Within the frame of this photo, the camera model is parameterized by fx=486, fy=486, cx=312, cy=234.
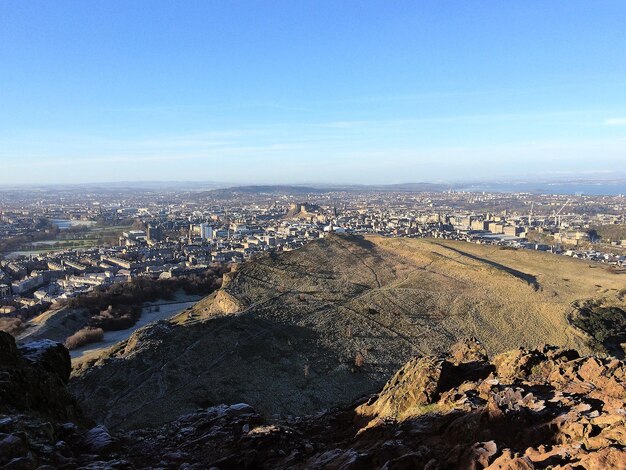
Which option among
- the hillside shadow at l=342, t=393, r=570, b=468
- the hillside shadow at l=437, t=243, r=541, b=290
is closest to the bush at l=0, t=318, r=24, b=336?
the hillside shadow at l=342, t=393, r=570, b=468

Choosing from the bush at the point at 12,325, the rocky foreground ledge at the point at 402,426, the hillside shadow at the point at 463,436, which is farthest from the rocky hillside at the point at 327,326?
the bush at the point at 12,325

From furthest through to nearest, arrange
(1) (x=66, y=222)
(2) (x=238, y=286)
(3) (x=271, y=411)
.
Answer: (1) (x=66, y=222), (2) (x=238, y=286), (3) (x=271, y=411)

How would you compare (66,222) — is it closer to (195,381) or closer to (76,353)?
(76,353)

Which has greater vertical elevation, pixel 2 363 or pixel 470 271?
pixel 2 363

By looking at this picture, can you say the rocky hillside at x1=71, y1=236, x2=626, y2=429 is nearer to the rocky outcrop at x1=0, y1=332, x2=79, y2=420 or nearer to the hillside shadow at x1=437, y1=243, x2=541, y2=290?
the hillside shadow at x1=437, y1=243, x2=541, y2=290

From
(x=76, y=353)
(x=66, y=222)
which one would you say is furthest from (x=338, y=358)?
(x=66, y=222)
